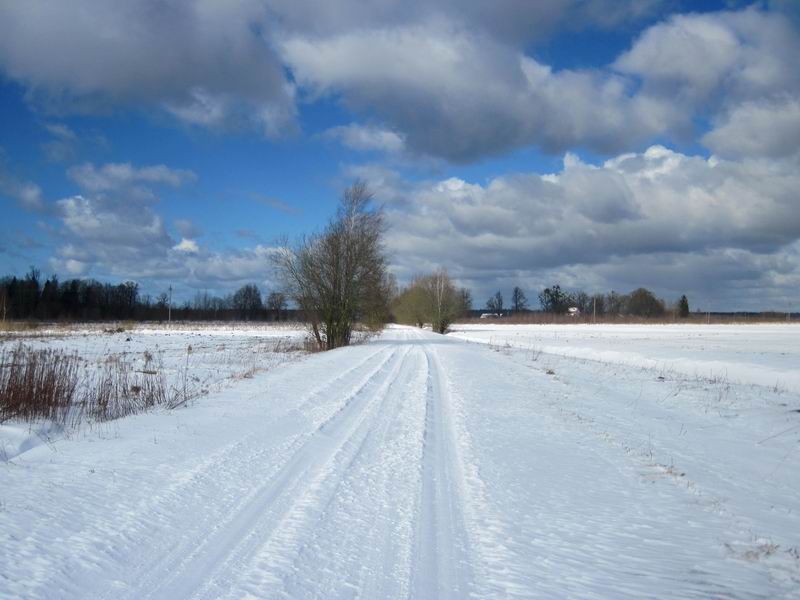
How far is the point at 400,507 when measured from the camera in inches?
227

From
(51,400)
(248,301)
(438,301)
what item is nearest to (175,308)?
(248,301)

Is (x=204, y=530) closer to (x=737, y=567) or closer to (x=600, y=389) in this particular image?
(x=737, y=567)

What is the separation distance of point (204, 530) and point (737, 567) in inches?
176

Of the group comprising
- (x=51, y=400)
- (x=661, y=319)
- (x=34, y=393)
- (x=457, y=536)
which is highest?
(x=661, y=319)

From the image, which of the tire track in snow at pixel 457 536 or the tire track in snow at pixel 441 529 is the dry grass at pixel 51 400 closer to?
the tire track in snow at pixel 441 529

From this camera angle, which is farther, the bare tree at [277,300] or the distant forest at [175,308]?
the distant forest at [175,308]

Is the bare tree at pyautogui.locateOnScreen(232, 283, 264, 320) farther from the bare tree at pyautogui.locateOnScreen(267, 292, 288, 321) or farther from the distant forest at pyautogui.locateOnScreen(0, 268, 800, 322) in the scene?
the bare tree at pyautogui.locateOnScreen(267, 292, 288, 321)

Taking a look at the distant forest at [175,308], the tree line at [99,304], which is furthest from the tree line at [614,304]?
the tree line at [99,304]

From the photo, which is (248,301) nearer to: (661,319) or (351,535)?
(661,319)

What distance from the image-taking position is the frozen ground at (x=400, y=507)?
13.8 feet

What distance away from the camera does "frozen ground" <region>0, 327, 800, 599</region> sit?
13.8 feet

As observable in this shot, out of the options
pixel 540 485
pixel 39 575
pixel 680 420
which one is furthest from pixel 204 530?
pixel 680 420

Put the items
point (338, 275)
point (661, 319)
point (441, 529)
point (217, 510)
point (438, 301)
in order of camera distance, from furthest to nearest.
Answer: point (661, 319) → point (438, 301) → point (338, 275) → point (217, 510) → point (441, 529)

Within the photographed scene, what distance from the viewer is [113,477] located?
6.56 metres
